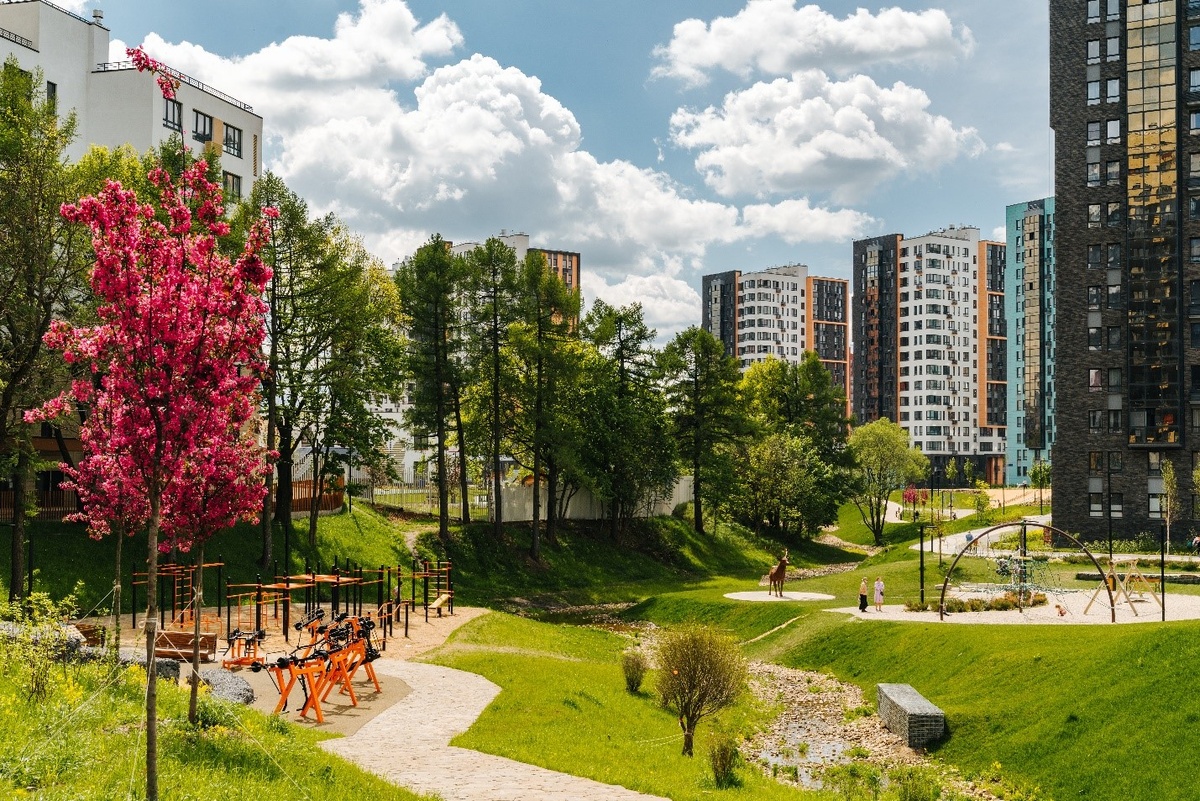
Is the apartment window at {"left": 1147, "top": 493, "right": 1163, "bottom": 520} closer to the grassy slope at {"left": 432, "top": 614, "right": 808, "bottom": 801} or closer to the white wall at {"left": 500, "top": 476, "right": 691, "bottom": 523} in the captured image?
the white wall at {"left": 500, "top": 476, "right": 691, "bottom": 523}

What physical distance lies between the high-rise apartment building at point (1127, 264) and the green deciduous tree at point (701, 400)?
21376 mm

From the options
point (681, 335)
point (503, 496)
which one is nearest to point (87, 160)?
point (503, 496)

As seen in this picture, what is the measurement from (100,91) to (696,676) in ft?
175

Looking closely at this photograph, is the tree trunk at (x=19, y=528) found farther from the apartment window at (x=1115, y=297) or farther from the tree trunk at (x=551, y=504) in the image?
the apartment window at (x=1115, y=297)

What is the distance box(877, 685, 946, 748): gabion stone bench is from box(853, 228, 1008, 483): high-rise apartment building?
134m

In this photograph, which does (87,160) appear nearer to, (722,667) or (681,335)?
(722,667)

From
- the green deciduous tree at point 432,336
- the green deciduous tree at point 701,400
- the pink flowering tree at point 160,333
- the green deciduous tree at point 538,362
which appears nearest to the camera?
the pink flowering tree at point 160,333

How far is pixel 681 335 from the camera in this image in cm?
7012

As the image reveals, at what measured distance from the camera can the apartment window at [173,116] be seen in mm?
57312

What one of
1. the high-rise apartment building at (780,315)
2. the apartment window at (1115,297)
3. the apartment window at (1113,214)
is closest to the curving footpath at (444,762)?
the apartment window at (1115,297)

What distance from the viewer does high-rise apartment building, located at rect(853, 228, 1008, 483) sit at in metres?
154

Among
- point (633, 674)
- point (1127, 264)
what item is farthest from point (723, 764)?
point (1127, 264)

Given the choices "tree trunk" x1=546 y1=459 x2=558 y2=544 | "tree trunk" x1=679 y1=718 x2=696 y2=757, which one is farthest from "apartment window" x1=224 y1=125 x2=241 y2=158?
"tree trunk" x1=679 y1=718 x2=696 y2=757

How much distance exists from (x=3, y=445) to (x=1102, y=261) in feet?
202
